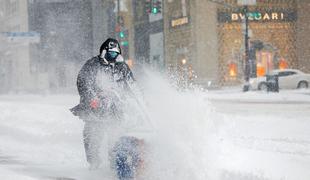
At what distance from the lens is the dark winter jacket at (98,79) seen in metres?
7.19

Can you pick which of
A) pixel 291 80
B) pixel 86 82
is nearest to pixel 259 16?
pixel 291 80

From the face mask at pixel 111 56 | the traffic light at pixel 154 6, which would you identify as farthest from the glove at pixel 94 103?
the traffic light at pixel 154 6

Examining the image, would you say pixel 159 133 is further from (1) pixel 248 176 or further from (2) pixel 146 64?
(2) pixel 146 64

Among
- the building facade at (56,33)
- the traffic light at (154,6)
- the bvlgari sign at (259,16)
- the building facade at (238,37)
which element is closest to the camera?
the traffic light at (154,6)

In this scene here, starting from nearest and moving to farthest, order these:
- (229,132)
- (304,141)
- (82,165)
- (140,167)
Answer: (140,167) → (82,165) → (304,141) → (229,132)

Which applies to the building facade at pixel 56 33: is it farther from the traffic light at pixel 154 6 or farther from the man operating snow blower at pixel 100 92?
the man operating snow blower at pixel 100 92

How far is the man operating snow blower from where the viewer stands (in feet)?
23.2

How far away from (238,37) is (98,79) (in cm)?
3363

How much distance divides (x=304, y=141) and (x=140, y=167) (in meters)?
4.84

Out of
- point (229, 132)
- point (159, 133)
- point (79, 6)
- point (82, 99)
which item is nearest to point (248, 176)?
point (159, 133)

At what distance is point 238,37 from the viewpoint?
4009 centimetres

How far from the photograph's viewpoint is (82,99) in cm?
730

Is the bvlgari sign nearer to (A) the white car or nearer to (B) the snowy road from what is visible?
(A) the white car

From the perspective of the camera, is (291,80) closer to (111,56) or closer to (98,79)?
(111,56)
